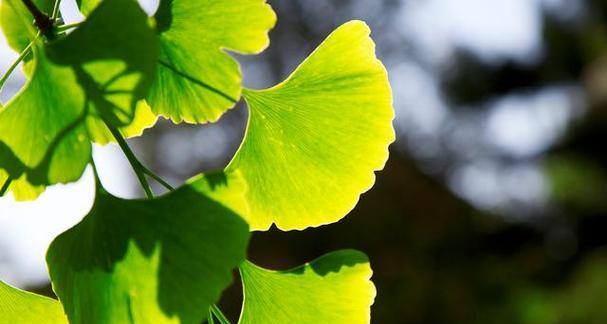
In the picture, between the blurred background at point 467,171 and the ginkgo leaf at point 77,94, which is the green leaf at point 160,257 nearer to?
the ginkgo leaf at point 77,94

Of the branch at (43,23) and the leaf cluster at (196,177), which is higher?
the branch at (43,23)

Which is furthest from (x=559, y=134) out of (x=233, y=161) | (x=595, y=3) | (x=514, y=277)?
(x=233, y=161)

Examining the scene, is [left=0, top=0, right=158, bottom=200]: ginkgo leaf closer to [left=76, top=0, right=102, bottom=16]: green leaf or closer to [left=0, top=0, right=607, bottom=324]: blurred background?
[left=76, top=0, right=102, bottom=16]: green leaf

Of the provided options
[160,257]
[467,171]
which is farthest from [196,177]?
[467,171]

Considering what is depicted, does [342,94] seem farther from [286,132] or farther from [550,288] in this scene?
[550,288]

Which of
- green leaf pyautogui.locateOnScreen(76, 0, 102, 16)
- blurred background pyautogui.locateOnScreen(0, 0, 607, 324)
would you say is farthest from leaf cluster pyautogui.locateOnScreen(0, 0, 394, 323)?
blurred background pyautogui.locateOnScreen(0, 0, 607, 324)

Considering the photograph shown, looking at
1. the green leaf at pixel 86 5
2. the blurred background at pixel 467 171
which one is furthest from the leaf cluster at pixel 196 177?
the blurred background at pixel 467 171
